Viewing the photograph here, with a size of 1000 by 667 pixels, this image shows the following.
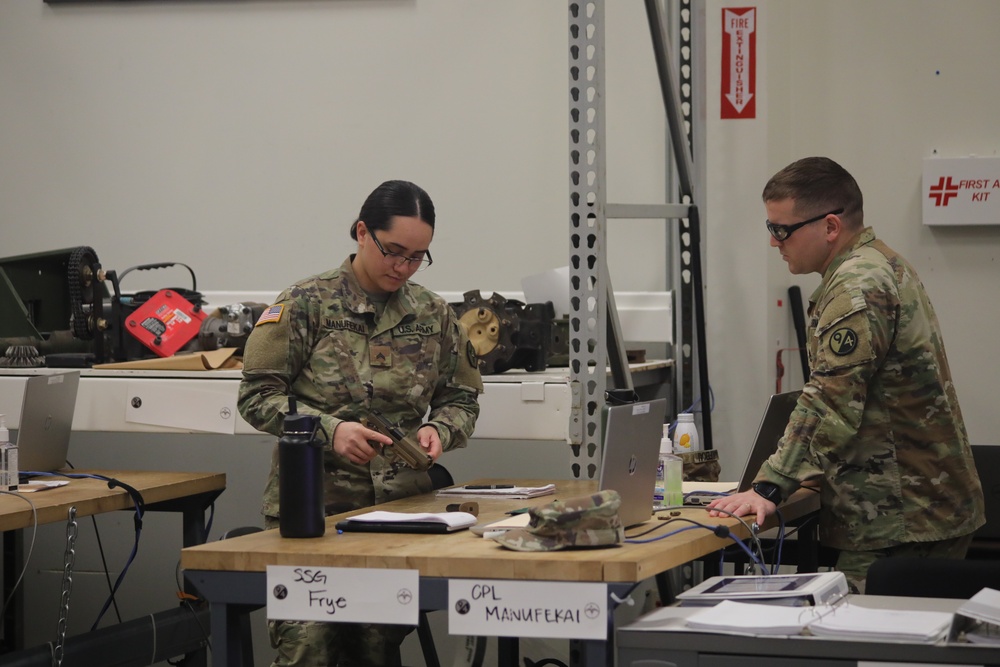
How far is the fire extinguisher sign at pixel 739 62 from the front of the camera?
394 cm

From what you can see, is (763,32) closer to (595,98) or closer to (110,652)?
(595,98)

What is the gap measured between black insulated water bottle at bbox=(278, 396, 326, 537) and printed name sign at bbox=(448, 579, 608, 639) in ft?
1.19

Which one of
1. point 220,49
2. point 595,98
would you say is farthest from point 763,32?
A: point 220,49

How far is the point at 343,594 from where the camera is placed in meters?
1.97

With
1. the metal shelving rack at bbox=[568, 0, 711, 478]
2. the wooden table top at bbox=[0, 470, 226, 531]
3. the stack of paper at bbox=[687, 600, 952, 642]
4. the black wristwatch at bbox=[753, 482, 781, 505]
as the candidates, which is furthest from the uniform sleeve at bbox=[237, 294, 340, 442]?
the stack of paper at bbox=[687, 600, 952, 642]

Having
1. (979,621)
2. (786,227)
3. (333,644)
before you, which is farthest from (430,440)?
(979,621)

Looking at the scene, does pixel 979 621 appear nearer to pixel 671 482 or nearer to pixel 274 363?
pixel 671 482

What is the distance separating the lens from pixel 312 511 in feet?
7.06

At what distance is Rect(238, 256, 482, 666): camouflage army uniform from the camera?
2678 mm

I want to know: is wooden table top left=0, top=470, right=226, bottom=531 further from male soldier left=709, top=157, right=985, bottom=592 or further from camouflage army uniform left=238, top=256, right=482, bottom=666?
male soldier left=709, top=157, right=985, bottom=592

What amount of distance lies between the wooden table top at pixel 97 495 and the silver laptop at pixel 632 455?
1.30 meters

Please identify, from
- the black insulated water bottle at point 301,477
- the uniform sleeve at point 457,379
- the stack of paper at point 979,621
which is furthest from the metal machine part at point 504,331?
the stack of paper at point 979,621

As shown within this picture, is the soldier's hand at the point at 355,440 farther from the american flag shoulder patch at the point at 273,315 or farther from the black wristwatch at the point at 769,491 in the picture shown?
the black wristwatch at the point at 769,491

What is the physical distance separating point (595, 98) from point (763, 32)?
46.0 inches
